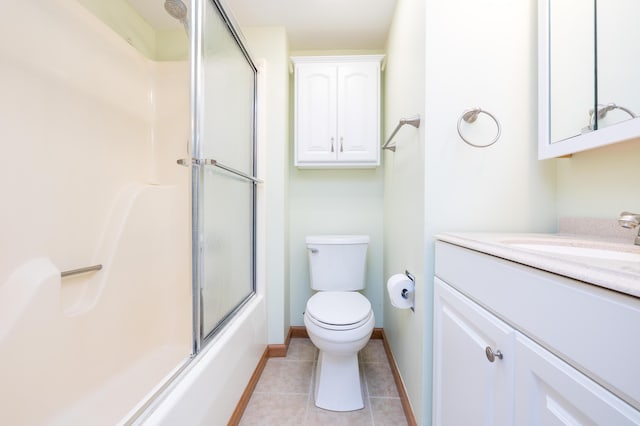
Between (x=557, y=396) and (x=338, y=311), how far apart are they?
1003 millimetres

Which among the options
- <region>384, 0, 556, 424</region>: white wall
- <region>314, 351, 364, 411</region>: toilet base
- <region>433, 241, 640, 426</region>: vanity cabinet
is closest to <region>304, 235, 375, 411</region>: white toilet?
<region>314, 351, 364, 411</region>: toilet base

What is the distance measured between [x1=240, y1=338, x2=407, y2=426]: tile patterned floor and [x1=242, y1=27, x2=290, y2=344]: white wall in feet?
0.74

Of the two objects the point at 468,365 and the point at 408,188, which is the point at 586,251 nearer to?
the point at 468,365

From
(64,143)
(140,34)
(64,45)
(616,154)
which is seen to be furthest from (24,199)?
(616,154)

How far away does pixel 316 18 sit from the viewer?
5.70 ft

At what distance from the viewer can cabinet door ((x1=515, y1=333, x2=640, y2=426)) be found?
14.4 inches

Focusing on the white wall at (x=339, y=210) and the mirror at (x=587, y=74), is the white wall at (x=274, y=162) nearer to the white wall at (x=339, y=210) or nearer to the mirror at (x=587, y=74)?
the white wall at (x=339, y=210)

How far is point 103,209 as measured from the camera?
137cm

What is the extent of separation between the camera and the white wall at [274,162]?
5.96 ft

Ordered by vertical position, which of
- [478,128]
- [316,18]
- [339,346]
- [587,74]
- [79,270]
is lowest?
[339,346]

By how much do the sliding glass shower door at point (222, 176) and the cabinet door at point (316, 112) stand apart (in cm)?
35

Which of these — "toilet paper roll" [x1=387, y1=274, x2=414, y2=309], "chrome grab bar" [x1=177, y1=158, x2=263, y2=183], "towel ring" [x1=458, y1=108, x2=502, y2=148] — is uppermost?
"towel ring" [x1=458, y1=108, x2=502, y2=148]

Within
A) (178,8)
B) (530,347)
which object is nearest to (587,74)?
(530,347)

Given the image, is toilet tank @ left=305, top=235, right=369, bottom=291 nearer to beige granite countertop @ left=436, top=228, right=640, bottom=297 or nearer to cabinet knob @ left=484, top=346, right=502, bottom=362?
beige granite countertop @ left=436, top=228, right=640, bottom=297
